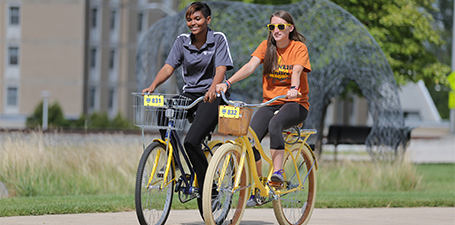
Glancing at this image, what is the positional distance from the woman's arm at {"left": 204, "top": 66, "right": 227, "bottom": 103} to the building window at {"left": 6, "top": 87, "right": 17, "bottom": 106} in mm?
43944

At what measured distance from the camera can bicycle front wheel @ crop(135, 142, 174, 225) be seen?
645cm

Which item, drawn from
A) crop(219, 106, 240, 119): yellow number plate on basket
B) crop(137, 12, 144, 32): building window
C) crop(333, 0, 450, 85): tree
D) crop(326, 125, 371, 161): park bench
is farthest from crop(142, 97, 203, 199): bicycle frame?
crop(137, 12, 144, 32): building window

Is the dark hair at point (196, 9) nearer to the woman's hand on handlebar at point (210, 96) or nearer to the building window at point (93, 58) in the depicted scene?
the woman's hand on handlebar at point (210, 96)

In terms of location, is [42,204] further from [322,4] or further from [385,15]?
[385,15]

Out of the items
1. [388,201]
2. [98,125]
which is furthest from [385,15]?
[98,125]

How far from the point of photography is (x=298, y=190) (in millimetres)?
7504

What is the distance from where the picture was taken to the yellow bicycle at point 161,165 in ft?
21.2

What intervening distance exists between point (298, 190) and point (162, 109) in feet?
5.37

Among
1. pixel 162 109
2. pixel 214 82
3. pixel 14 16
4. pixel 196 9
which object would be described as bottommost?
pixel 162 109

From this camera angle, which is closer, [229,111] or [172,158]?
[229,111]

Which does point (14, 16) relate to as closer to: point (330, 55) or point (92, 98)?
point (92, 98)

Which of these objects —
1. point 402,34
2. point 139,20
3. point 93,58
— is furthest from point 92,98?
point 402,34

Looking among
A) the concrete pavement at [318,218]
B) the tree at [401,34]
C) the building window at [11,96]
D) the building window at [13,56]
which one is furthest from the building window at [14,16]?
the concrete pavement at [318,218]

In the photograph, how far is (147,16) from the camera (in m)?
51.9
